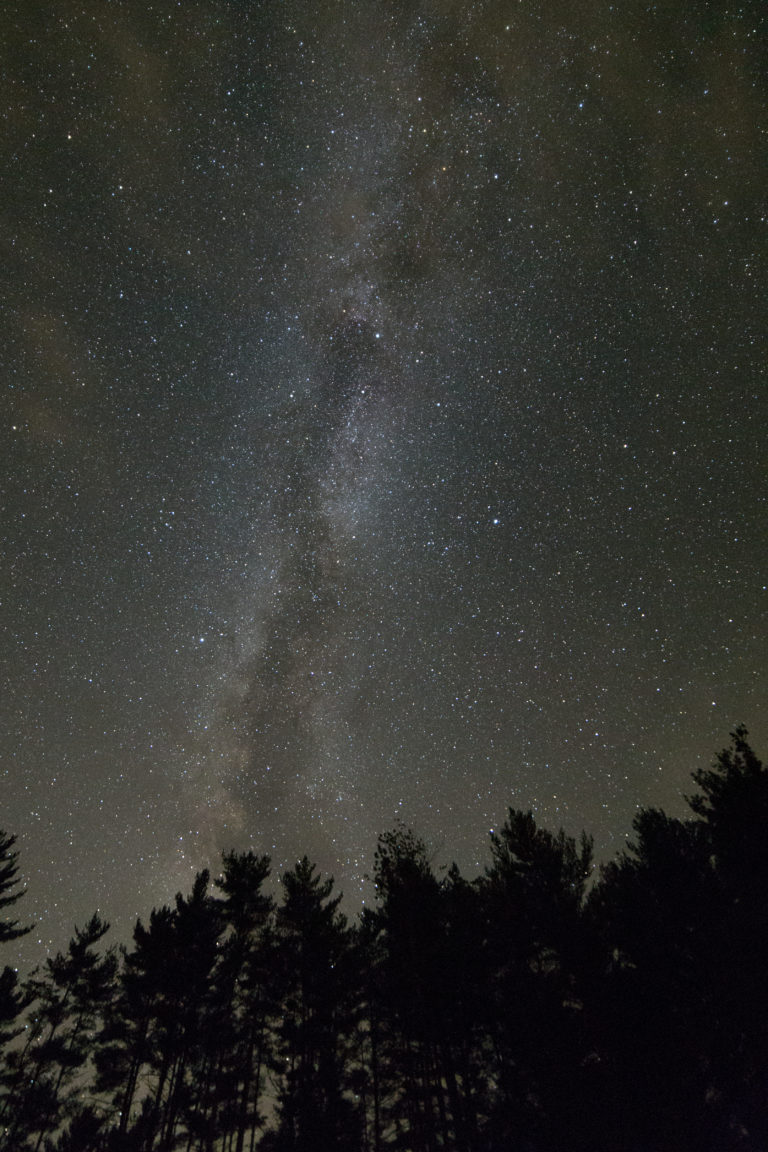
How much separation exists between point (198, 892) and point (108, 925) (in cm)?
632

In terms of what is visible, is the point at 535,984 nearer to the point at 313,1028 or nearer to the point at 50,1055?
the point at 313,1028

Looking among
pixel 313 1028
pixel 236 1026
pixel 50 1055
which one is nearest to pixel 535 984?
pixel 313 1028

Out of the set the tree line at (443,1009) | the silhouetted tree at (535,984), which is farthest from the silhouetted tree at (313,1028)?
the silhouetted tree at (535,984)

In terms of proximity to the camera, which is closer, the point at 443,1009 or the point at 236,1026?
the point at 443,1009

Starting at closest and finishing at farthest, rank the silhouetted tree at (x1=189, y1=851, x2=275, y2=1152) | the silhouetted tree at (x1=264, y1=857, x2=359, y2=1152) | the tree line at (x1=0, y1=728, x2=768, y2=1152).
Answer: the tree line at (x1=0, y1=728, x2=768, y2=1152) < the silhouetted tree at (x1=264, y1=857, x2=359, y2=1152) < the silhouetted tree at (x1=189, y1=851, x2=275, y2=1152)

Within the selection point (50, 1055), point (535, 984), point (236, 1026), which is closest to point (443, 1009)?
point (535, 984)

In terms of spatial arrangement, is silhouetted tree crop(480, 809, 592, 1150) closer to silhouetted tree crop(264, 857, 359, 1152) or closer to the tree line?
the tree line

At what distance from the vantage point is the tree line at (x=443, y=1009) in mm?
15125

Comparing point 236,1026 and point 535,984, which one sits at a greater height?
point 236,1026

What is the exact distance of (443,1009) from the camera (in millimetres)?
17688

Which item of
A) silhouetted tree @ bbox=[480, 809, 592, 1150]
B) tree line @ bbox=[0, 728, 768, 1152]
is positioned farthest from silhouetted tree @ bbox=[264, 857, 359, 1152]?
silhouetted tree @ bbox=[480, 809, 592, 1150]

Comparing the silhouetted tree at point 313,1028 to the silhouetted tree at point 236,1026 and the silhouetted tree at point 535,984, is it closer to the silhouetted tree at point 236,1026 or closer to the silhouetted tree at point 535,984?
the silhouetted tree at point 236,1026

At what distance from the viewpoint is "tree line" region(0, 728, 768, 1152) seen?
595 inches

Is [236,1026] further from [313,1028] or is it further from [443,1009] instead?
[443,1009]
